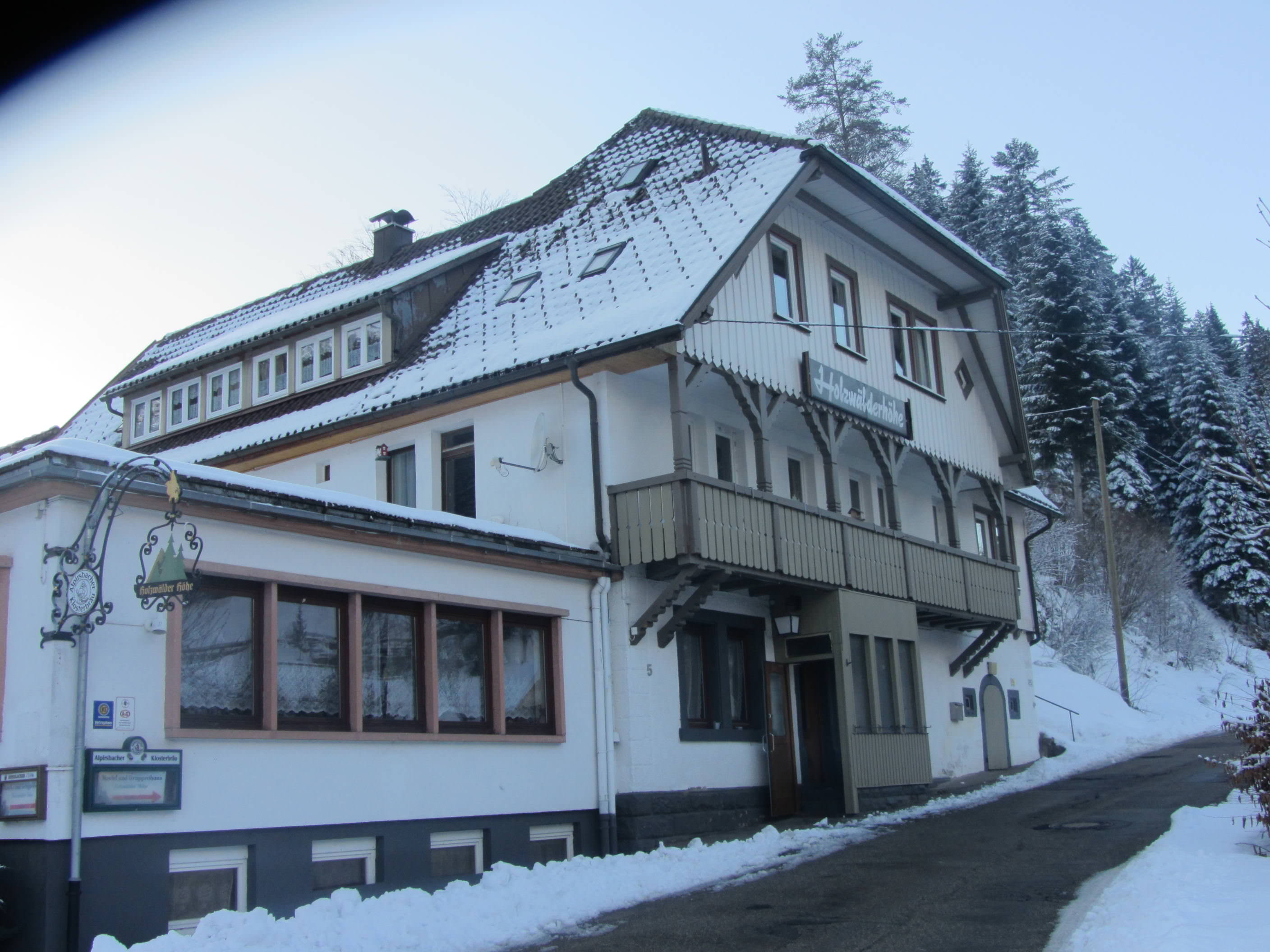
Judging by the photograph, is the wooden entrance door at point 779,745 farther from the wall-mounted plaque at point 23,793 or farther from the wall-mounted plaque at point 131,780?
the wall-mounted plaque at point 23,793

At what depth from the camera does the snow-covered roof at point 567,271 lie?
1800 cm

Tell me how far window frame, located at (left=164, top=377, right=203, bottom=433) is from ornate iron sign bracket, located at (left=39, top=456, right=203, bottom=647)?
42.0 feet

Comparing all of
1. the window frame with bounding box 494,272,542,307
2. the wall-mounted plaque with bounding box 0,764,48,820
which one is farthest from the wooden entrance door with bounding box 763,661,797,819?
the wall-mounted plaque with bounding box 0,764,48,820

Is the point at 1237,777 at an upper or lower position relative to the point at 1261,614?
lower

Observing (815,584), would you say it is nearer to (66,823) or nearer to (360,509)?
(360,509)

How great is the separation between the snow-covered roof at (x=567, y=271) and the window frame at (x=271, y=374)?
0.19m

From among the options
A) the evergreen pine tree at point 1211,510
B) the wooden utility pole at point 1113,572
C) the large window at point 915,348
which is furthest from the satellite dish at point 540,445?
the evergreen pine tree at point 1211,510

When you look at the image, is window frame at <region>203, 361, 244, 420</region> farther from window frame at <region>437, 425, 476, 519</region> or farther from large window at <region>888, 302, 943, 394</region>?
large window at <region>888, 302, 943, 394</region>

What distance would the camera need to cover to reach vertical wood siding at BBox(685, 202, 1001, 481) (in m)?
18.4

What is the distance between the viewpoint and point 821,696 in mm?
21578

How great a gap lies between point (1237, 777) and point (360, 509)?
8.61 metres

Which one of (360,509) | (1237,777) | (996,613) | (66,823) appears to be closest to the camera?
(66,823)

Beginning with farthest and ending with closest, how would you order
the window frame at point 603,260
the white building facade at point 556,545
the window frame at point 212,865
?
the window frame at point 603,260
the white building facade at point 556,545
the window frame at point 212,865

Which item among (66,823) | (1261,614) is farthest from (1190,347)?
(66,823)
